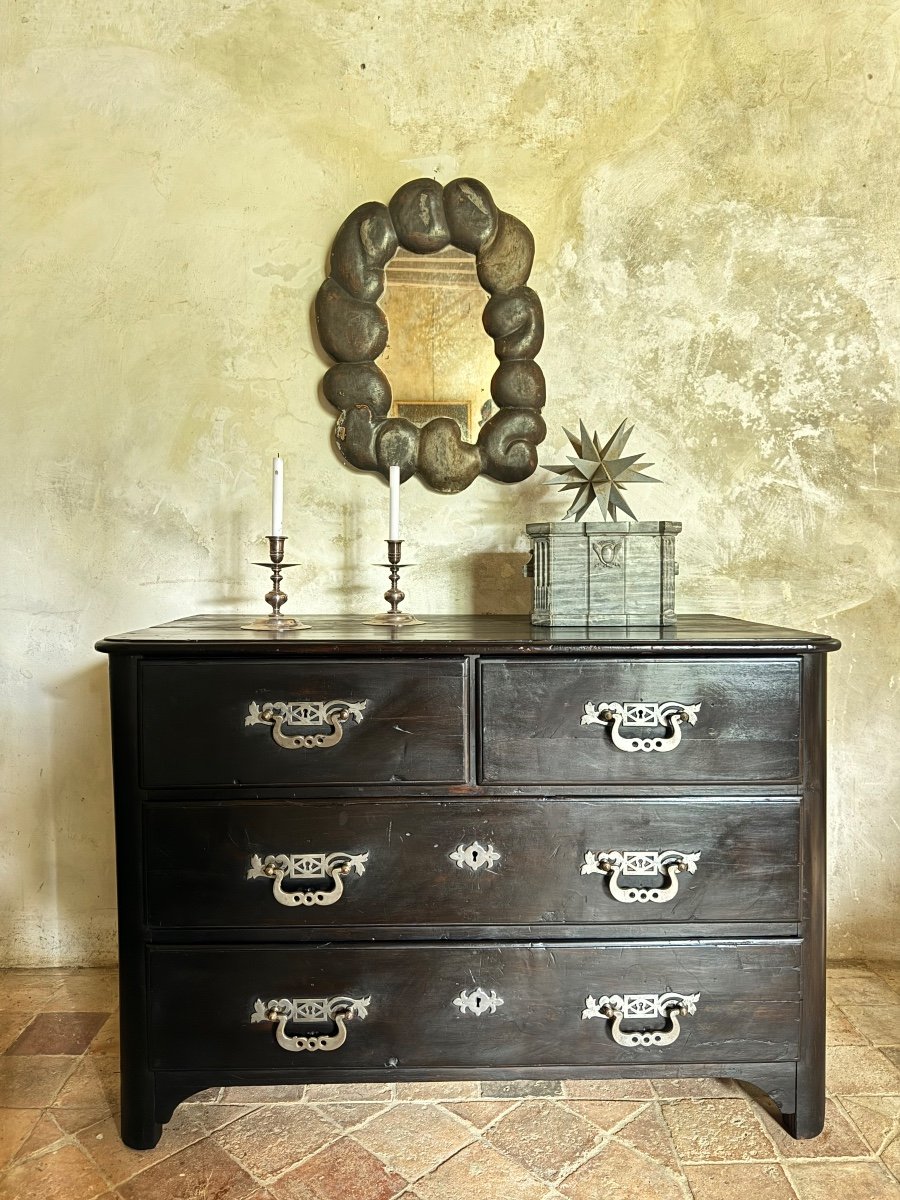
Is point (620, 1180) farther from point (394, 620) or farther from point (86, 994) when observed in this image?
point (86, 994)

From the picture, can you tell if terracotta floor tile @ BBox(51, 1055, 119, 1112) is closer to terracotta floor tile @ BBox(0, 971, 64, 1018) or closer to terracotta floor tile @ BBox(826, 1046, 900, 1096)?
terracotta floor tile @ BBox(0, 971, 64, 1018)

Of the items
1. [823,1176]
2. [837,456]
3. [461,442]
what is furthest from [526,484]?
[823,1176]

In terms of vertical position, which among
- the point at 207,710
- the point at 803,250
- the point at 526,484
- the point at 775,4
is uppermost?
the point at 775,4

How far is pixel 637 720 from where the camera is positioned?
160cm

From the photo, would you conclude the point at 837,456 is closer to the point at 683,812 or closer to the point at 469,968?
the point at 683,812

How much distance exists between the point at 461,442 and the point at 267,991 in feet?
5.16

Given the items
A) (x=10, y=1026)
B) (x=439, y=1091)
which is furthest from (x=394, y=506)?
(x=10, y=1026)

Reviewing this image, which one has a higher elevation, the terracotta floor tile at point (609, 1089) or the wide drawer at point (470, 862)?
the wide drawer at point (470, 862)

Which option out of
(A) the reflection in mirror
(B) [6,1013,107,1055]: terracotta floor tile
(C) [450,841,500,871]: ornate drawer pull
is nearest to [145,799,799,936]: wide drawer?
(C) [450,841,500,871]: ornate drawer pull

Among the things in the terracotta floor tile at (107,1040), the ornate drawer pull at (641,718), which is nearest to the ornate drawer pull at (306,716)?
the ornate drawer pull at (641,718)

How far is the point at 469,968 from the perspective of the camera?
1615mm

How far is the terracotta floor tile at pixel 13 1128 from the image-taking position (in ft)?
5.36

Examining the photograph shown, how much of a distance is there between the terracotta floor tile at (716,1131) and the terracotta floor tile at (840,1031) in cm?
42

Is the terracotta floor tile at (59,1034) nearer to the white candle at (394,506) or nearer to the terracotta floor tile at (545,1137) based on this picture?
the terracotta floor tile at (545,1137)
